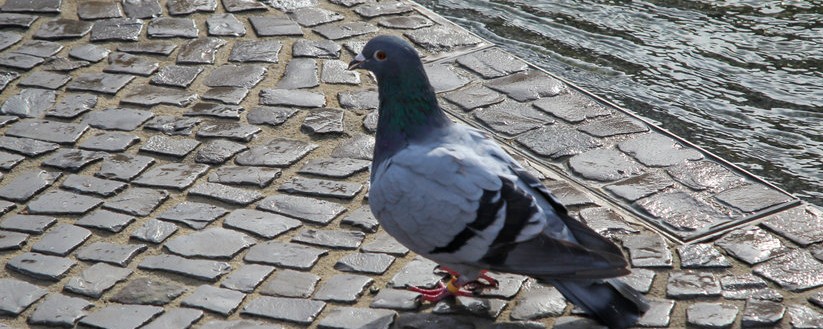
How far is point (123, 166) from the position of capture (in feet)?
19.0

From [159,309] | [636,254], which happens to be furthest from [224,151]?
[636,254]

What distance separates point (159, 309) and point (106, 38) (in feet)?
10.7

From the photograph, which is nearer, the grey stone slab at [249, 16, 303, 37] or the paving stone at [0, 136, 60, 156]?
the paving stone at [0, 136, 60, 156]

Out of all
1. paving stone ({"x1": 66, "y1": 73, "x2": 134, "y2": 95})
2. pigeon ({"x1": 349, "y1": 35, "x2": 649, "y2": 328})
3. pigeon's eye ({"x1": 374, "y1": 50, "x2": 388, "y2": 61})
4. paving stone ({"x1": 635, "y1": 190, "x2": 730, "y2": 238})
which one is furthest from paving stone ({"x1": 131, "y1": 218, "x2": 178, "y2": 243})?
paving stone ({"x1": 635, "y1": 190, "x2": 730, "y2": 238})

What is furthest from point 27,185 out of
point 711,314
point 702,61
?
point 702,61

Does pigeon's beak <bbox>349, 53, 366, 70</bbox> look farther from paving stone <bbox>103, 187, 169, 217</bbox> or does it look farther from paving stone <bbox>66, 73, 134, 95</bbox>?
paving stone <bbox>66, 73, 134, 95</bbox>

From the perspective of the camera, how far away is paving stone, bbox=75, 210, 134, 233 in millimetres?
5184

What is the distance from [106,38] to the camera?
729 cm

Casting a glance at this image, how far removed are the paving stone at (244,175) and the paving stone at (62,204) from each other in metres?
0.62

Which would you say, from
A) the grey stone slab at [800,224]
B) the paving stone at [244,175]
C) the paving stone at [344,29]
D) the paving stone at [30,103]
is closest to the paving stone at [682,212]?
the grey stone slab at [800,224]

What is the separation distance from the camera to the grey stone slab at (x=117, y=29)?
7301mm

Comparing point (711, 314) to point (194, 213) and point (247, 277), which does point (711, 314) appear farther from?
point (194, 213)

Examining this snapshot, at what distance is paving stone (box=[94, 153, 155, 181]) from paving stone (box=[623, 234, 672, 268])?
2578mm

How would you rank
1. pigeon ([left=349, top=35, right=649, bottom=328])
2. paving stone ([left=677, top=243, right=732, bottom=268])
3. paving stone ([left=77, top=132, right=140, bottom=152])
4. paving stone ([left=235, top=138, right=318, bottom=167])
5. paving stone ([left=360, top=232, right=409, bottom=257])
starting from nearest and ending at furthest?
pigeon ([left=349, top=35, right=649, bottom=328]), paving stone ([left=677, top=243, right=732, bottom=268]), paving stone ([left=360, top=232, right=409, bottom=257]), paving stone ([left=235, top=138, right=318, bottom=167]), paving stone ([left=77, top=132, right=140, bottom=152])
